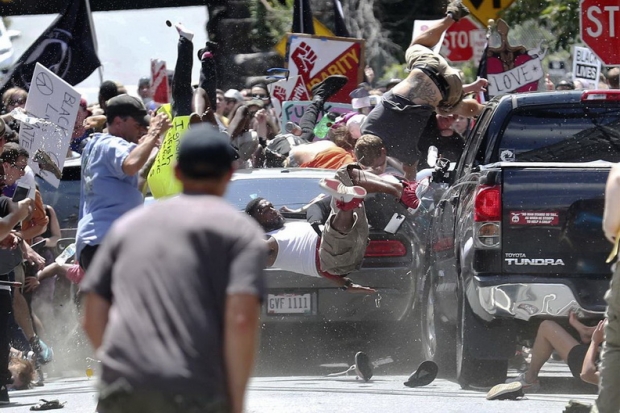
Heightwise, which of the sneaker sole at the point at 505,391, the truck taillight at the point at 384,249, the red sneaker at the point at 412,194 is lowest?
the sneaker sole at the point at 505,391

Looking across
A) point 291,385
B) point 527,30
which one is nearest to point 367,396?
point 291,385

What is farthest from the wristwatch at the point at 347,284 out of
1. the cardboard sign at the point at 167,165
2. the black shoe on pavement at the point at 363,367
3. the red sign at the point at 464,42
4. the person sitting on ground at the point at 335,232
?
the red sign at the point at 464,42

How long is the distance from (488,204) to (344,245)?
5.70 feet

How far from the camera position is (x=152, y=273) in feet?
14.6

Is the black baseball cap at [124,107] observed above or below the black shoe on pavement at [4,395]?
above

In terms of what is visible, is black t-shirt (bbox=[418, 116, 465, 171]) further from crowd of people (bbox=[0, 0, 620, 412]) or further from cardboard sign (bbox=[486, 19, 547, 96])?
cardboard sign (bbox=[486, 19, 547, 96])

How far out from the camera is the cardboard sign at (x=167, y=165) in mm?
9641

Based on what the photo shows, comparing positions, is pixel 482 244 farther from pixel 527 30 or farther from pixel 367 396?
pixel 527 30

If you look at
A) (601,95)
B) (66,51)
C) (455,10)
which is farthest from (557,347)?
(66,51)

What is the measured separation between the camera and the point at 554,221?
29.4 feet

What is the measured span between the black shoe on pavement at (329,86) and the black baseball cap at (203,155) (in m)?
11.4

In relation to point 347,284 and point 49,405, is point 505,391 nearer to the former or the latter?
point 347,284

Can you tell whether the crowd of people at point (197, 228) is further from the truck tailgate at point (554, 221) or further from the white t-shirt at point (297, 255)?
the truck tailgate at point (554, 221)

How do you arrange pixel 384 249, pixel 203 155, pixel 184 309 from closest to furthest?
pixel 184 309, pixel 203 155, pixel 384 249
